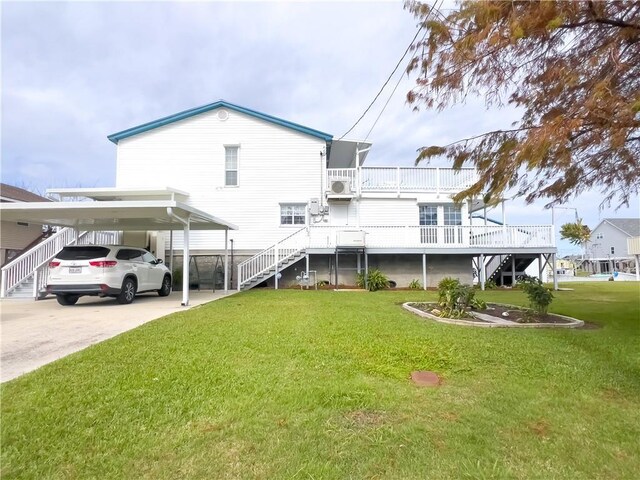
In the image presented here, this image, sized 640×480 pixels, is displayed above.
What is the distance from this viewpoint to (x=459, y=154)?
235 inches

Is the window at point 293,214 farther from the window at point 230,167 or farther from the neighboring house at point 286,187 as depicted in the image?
the window at point 230,167

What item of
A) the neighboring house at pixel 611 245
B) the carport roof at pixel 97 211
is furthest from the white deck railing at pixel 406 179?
the neighboring house at pixel 611 245

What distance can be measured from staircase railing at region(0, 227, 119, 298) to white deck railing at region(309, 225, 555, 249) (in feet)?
27.6

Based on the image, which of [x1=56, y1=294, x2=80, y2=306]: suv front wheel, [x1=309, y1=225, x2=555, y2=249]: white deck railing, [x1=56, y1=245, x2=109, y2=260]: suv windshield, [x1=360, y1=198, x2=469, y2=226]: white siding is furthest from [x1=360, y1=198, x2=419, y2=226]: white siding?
[x1=56, y1=294, x2=80, y2=306]: suv front wheel

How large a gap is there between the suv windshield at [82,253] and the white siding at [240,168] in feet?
23.4

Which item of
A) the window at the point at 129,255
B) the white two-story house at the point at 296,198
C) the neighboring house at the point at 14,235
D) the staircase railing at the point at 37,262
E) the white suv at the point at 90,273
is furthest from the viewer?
the white two-story house at the point at 296,198

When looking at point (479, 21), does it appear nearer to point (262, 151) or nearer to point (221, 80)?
point (221, 80)

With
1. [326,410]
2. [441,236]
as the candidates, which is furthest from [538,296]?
[441,236]

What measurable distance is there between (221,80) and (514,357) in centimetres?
1421

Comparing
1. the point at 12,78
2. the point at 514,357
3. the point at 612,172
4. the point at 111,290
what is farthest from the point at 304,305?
the point at 12,78

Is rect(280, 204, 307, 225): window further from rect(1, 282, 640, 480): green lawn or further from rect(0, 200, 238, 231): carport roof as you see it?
rect(1, 282, 640, 480): green lawn

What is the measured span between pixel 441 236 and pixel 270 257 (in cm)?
698

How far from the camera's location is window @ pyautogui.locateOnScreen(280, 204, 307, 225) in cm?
1714

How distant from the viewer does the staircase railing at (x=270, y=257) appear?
593 inches
